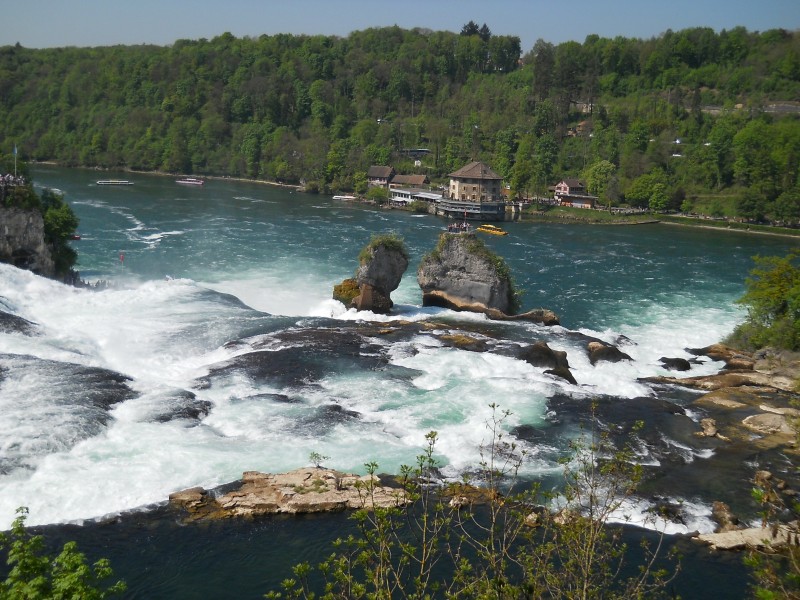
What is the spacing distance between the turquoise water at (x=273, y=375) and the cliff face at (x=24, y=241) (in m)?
3.61

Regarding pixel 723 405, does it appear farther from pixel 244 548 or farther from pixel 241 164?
pixel 241 164

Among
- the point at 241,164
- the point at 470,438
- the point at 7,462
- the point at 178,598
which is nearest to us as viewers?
the point at 178,598

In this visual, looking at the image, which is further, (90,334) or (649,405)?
(90,334)

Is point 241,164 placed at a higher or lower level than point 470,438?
higher

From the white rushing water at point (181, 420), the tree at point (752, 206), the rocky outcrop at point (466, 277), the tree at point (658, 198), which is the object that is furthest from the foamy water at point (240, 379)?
the tree at point (658, 198)

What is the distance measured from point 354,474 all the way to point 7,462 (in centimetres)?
1049

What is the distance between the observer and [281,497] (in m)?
22.1

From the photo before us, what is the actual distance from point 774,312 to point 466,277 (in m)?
16.6

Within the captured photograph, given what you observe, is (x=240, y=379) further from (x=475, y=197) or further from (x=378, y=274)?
(x=475, y=197)

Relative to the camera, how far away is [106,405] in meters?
26.9

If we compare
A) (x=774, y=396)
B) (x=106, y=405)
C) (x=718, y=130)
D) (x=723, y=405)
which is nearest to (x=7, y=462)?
(x=106, y=405)

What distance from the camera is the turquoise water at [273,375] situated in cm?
2328

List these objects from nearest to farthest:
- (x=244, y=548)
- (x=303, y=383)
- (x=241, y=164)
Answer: (x=244, y=548) → (x=303, y=383) → (x=241, y=164)

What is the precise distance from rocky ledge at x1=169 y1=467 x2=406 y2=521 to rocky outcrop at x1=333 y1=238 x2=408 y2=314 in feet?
67.2
